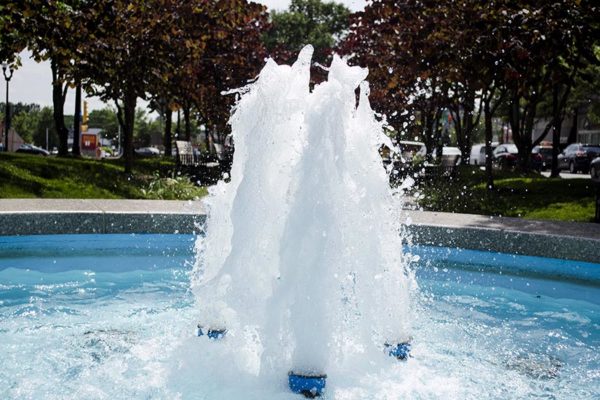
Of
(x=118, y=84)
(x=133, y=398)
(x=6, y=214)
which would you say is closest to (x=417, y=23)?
(x=118, y=84)

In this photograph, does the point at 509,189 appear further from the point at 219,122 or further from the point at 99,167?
the point at 219,122

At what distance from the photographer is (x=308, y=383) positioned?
3.69 m

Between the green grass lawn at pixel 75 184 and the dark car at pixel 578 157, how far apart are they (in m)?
24.6

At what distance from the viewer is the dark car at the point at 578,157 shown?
1339 inches

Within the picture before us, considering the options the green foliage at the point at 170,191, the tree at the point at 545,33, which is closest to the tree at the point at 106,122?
the green foliage at the point at 170,191

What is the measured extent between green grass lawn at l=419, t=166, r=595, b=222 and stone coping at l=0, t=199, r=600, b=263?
2.73 meters

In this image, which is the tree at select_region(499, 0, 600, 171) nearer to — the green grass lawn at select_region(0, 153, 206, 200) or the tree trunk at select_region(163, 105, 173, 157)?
the green grass lawn at select_region(0, 153, 206, 200)

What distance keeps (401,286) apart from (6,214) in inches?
225

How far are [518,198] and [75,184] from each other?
8.87 metres

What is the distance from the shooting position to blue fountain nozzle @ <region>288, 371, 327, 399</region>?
368cm

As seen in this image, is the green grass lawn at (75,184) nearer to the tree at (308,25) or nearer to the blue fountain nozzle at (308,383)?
the blue fountain nozzle at (308,383)

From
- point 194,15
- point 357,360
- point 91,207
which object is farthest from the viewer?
point 194,15

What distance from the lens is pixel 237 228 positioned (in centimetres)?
410

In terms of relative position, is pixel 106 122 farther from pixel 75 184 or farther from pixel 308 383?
pixel 308 383
